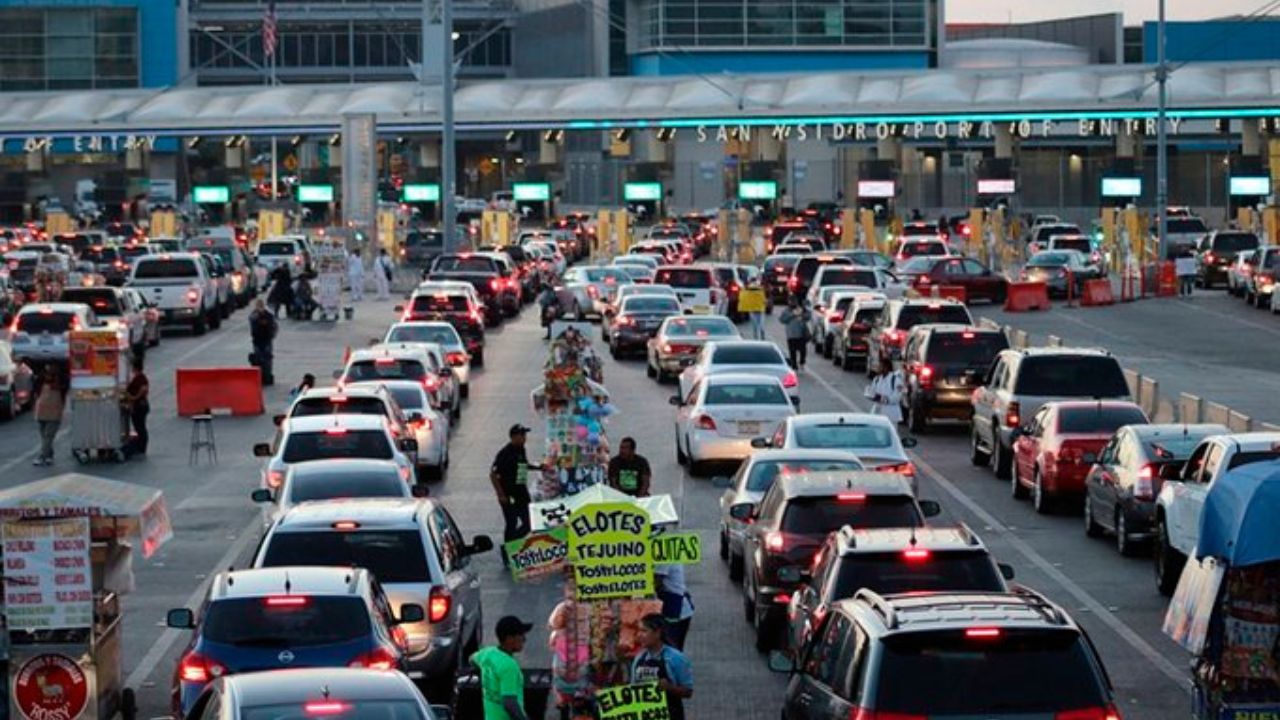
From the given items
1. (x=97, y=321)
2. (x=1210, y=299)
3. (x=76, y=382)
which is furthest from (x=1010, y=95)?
(x=76, y=382)

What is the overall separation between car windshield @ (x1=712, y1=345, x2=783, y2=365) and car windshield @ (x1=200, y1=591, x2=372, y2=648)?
2542 cm

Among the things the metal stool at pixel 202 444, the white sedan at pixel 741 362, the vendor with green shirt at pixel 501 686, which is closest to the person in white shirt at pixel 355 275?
the white sedan at pixel 741 362

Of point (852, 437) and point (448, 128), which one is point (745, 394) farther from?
point (448, 128)

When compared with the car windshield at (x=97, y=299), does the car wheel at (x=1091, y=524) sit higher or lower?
lower

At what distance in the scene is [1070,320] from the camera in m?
66.6

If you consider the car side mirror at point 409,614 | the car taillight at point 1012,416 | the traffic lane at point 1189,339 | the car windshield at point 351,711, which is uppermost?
the car windshield at point 351,711

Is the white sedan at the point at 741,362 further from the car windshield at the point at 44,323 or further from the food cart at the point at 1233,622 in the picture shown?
the food cart at the point at 1233,622

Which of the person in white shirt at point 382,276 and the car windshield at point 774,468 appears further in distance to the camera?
the person in white shirt at point 382,276

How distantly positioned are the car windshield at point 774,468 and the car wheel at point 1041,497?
5.89 metres

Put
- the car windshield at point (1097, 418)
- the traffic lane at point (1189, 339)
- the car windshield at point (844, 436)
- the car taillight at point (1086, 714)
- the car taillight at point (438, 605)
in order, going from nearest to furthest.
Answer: the car taillight at point (1086, 714)
the car taillight at point (438, 605)
the car windshield at point (844, 436)
the car windshield at point (1097, 418)
the traffic lane at point (1189, 339)

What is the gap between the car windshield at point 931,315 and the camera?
49031 millimetres

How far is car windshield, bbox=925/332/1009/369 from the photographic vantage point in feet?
139

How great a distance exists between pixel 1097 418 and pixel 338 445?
839cm

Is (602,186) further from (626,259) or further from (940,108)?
(626,259)
